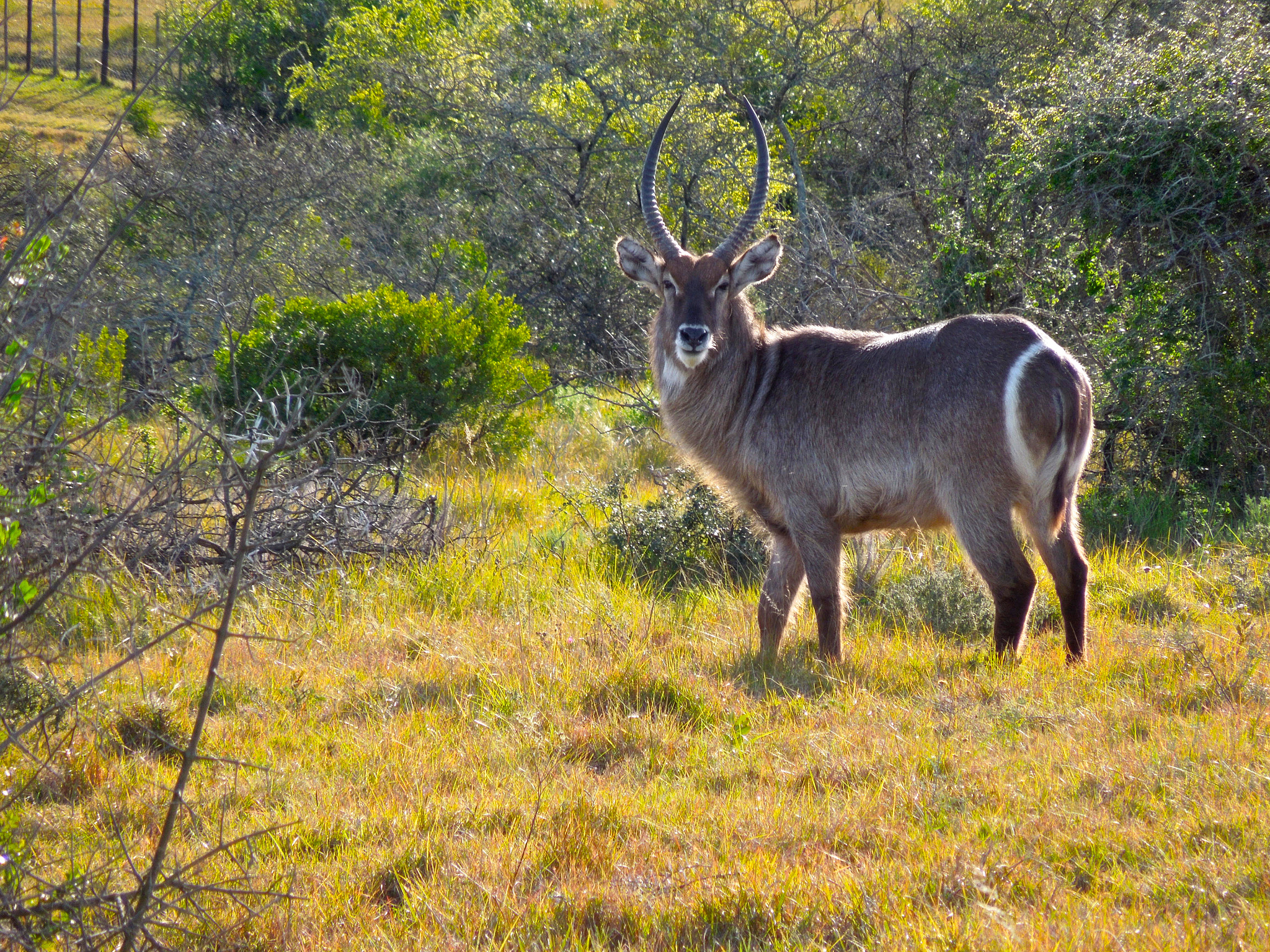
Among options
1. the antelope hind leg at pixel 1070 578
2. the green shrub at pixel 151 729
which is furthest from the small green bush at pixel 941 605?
the green shrub at pixel 151 729

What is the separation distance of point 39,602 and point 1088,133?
562cm

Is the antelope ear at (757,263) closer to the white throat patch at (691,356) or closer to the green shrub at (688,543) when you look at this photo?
the white throat patch at (691,356)

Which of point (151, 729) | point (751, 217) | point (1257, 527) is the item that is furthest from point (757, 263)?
point (151, 729)

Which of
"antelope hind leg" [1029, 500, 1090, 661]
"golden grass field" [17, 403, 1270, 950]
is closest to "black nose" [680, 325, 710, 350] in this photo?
"golden grass field" [17, 403, 1270, 950]

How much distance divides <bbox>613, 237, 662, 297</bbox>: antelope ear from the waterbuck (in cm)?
1

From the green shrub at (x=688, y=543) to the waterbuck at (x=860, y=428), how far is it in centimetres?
75

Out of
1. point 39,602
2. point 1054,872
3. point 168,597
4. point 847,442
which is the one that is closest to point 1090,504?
point 847,442

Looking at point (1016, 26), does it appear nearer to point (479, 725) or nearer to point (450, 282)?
point (450, 282)

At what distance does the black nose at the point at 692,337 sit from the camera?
443cm

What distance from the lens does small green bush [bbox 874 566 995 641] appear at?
4586 mm

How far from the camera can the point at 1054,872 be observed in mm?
2652

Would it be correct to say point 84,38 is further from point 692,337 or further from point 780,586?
point 780,586

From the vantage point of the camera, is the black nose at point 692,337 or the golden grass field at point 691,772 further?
the black nose at point 692,337

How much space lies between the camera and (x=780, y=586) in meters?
4.52
